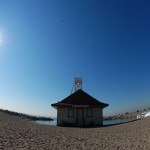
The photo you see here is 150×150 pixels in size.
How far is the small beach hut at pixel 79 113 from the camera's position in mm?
24141

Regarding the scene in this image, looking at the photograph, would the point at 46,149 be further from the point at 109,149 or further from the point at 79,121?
the point at 79,121

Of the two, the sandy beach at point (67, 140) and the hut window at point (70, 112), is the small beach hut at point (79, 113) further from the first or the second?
the sandy beach at point (67, 140)

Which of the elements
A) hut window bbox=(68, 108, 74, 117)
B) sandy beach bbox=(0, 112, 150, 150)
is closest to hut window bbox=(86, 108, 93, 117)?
hut window bbox=(68, 108, 74, 117)

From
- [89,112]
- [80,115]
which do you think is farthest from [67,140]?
[89,112]

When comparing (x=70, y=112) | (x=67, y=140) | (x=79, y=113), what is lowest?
(x=67, y=140)

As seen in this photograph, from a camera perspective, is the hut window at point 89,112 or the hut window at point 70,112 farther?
the hut window at point 89,112

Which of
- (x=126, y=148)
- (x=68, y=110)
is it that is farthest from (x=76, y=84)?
(x=126, y=148)

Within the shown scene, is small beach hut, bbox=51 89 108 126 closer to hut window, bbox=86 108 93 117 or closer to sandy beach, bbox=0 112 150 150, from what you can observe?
hut window, bbox=86 108 93 117

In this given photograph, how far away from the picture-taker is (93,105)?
79.8ft

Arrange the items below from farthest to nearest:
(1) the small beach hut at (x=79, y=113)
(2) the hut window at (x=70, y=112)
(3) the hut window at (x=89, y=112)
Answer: (3) the hut window at (x=89, y=112), (2) the hut window at (x=70, y=112), (1) the small beach hut at (x=79, y=113)

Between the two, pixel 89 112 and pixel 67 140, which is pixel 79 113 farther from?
pixel 67 140

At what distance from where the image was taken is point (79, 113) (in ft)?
80.4

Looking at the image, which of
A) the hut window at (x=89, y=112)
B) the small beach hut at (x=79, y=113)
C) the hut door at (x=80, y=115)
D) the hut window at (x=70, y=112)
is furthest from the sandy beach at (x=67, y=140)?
the hut window at (x=89, y=112)

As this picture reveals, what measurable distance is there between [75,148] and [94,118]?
17188 millimetres
